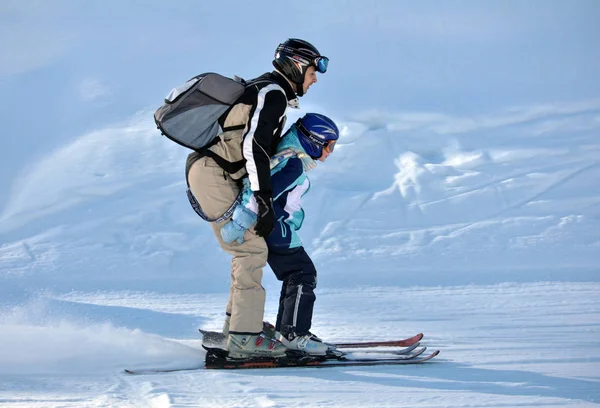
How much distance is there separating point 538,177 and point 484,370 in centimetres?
1141

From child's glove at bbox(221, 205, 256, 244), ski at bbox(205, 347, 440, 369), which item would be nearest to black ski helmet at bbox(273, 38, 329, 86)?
child's glove at bbox(221, 205, 256, 244)

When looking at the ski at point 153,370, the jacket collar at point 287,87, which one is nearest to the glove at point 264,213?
the jacket collar at point 287,87

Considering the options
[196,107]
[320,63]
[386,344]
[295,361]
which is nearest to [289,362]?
[295,361]

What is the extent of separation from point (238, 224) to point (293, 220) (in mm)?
389

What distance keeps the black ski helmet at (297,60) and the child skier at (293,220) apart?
250mm

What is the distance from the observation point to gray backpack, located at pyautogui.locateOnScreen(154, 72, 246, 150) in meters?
3.96

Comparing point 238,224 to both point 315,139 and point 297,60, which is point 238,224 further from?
point 297,60

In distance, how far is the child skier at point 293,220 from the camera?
13.5ft

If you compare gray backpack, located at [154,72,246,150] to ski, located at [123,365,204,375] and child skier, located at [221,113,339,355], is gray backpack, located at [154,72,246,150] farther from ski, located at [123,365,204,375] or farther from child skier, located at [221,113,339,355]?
ski, located at [123,365,204,375]

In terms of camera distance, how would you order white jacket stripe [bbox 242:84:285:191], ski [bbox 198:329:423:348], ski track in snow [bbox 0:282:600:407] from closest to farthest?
ski track in snow [bbox 0:282:600:407], white jacket stripe [bbox 242:84:285:191], ski [bbox 198:329:423:348]

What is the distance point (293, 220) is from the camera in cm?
425

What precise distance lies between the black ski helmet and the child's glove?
817 mm

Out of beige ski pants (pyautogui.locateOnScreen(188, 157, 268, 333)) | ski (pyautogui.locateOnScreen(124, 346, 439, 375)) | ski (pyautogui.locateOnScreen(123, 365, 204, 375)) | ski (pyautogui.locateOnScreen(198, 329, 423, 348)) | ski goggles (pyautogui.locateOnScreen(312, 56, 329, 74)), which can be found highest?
ski goggles (pyautogui.locateOnScreen(312, 56, 329, 74))

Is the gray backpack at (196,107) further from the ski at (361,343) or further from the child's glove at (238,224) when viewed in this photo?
the ski at (361,343)
